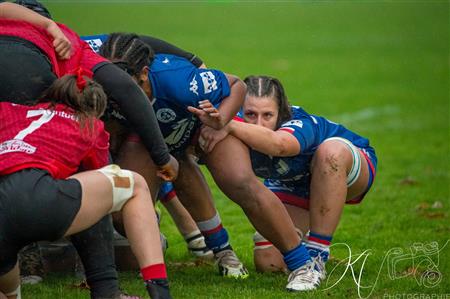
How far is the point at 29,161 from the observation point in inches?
163

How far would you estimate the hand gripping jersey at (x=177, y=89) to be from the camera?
5398mm

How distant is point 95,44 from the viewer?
5.54 metres

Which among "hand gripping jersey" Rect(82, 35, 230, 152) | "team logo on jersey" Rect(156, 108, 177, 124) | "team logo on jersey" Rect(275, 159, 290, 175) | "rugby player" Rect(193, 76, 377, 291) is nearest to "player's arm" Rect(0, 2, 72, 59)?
"hand gripping jersey" Rect(82, 35, 230, 152)

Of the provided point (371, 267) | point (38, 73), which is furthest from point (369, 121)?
point (38, 73)

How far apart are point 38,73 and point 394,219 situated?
158 inches

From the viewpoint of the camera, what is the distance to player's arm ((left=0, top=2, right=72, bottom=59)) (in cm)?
473

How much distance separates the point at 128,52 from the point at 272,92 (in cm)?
109

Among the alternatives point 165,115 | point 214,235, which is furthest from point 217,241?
point 165,115

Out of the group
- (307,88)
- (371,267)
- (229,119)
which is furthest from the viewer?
(307,88)

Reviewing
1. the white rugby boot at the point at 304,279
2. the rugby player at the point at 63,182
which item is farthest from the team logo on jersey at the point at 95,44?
the white rugby boot at the point at 304,279

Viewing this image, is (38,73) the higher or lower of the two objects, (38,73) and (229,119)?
the higher

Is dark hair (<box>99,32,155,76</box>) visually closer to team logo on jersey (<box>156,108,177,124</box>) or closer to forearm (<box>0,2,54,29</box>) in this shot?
team logo on jersey (<box>156,108,177,124</box>)

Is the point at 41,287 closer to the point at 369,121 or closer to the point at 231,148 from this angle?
the point at 231,148

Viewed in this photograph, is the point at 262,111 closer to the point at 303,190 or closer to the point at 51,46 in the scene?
the point at 303,190
